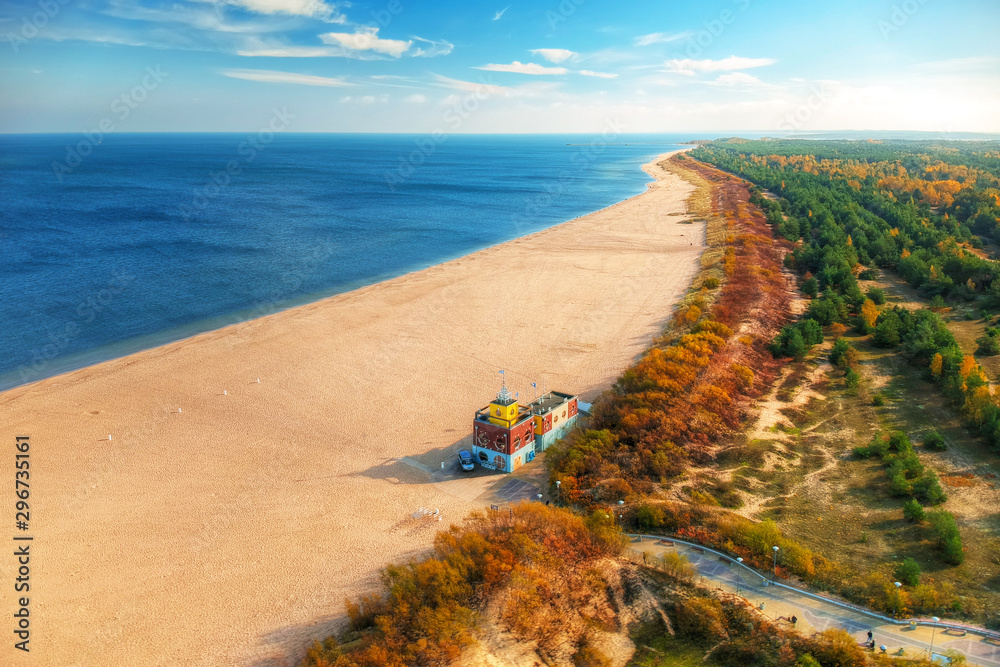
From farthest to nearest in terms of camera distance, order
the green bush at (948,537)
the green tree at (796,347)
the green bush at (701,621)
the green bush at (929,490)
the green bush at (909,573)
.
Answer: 1. the green tree at (796,347)
2. the green bush at (929,490)
3. the green bush at (948,537)
4. the green bush at (909,573)
5. the green bush at (701,621)

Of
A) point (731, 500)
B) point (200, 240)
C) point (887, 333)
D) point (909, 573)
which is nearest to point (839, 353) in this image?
point (887, 333)

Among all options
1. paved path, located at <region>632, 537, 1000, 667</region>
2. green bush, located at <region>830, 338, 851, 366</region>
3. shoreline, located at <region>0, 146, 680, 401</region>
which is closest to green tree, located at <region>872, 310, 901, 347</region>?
green bush, located at <region>830, 338, 851, 366</region>

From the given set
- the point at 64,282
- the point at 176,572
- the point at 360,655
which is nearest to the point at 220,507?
the point at 176,572

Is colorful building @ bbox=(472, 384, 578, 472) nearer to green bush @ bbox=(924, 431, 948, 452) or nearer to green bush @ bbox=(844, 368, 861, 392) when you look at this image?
green bush @ bbox=(924, 431, 948, 452)

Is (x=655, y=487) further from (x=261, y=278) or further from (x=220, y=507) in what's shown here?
(x=261, y=278)

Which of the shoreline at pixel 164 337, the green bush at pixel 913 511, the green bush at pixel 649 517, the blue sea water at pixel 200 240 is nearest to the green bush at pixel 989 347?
the green bush at pixel 913 511

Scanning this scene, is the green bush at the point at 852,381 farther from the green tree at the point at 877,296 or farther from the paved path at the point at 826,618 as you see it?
the paved path at the point at 826,618
